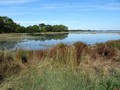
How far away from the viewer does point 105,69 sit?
27.2 ft

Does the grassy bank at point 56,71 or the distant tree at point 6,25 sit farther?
the distant tree at point 6,25

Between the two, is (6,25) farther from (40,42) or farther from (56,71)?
(56,71)

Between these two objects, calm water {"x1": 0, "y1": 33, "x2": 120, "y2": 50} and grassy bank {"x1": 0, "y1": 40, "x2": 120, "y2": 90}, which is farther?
calm water {"x1": 0, "y1": 33, "x2": 120, "y2": 50}

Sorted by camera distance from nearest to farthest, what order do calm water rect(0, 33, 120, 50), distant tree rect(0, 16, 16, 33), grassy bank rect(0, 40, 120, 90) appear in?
grassy bank rect(0, 40, 120, 90) < calm water rect(0, 33, 120, 50) < distant tree rect(0, 16, 16, 33)

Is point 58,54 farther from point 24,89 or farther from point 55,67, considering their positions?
point 24,89

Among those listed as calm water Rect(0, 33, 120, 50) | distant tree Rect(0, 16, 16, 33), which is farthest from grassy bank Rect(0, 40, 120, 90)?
distant tree Rect(0, 16, 16, 33)

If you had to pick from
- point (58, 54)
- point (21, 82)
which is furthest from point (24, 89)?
point (58, 54)

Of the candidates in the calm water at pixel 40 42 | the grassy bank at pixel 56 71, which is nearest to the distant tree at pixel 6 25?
the calm water at pixel 40 42

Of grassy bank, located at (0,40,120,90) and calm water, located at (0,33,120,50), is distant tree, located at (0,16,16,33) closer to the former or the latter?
calm water, located at (0,33,120,50)

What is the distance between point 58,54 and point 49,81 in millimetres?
2309

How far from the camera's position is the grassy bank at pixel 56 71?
21.7 ft

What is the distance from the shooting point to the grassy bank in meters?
6.63

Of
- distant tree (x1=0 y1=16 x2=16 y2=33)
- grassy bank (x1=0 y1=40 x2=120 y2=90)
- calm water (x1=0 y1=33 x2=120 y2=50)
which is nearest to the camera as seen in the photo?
grassy bank (x1=0 y1=40 x2=120 y2=90)

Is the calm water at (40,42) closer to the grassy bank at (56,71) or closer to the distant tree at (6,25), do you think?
the grassy bank at (56,71)
